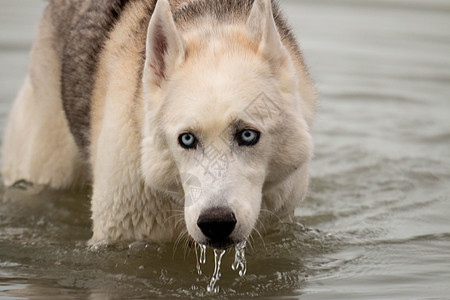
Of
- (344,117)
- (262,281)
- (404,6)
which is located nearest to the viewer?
Result: (262,281)

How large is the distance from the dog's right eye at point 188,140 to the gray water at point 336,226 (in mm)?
1180

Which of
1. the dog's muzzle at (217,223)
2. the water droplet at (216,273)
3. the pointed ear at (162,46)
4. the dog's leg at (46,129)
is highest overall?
the pointed ear at (162,46)

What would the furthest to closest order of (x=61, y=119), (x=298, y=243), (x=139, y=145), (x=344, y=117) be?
(x=344, y=117) < (x=61, y=119) < (x=298, y=243) < (x=139, y=145)

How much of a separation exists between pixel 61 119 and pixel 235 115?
2672 millimetres

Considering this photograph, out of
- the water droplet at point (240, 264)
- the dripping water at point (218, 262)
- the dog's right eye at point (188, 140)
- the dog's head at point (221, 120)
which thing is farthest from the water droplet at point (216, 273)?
the dog's right eye at point (188, 140)

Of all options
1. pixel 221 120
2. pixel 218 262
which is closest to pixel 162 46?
pixel 221 120

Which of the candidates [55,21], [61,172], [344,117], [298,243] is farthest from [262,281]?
[344,117]

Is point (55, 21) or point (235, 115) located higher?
point (55, 21)

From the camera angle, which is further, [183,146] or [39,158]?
[39,158]

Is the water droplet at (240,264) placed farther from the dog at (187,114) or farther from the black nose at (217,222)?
the black nose at (217,222)

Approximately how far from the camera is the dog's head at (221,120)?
4504mm

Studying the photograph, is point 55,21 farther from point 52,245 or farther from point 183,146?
point 183,146

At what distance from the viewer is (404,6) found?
15.8 m

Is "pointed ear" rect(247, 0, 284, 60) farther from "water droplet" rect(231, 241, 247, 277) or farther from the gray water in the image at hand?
the gray water
